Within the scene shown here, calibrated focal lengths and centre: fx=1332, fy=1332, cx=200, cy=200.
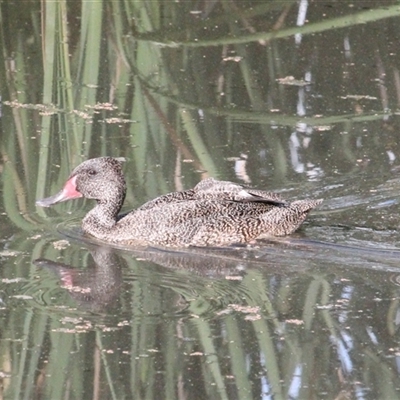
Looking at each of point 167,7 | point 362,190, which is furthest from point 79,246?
point 167,7

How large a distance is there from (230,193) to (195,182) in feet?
2.56

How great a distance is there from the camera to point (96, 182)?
9539mm

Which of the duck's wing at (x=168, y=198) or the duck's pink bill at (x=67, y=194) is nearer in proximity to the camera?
the duck's wing at (x=168, y=198)

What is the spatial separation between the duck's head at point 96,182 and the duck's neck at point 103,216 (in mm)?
14

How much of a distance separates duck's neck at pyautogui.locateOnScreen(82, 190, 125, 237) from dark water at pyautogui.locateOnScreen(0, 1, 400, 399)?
0.11 metres

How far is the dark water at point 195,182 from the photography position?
7145 millimetres

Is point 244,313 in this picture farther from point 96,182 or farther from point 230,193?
point 96,182

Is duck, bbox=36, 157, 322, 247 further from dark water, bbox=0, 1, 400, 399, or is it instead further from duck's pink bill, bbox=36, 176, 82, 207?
dark water, bbox=0, 1, 400, 399

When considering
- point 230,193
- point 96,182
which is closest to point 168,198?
point 230,193

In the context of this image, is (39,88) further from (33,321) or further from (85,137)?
(33,321)

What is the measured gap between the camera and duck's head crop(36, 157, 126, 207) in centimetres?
953

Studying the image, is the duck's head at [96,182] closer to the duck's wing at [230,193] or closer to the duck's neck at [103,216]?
the duck's neck at [103,216]

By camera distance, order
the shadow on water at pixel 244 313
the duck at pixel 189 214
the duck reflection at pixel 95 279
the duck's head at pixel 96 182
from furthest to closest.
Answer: the duck's head at pixel 96 182 → the duck at pixel 189 214 → the duck reflection at pixel 95 279 → the shadow on water at pixel 244 313

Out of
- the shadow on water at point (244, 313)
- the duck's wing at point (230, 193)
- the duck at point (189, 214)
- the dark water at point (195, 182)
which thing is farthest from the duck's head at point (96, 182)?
the duck's wing at point (230, 193)
